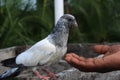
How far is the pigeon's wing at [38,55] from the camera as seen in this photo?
5047 mm

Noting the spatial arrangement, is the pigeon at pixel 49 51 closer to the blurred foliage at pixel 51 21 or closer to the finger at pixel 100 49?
the finger at pixel 100 49

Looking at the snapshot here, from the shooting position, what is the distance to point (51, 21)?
9164mm

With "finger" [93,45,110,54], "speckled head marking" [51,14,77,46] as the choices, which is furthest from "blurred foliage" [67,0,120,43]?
"finger" [93,45,110,54]

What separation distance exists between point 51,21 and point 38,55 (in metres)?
4.01

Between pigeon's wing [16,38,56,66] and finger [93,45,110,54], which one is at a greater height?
finger [93,45,110,54]

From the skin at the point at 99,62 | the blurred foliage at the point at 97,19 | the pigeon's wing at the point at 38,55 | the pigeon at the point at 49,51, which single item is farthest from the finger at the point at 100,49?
the blurred foliage at the point at 97,19

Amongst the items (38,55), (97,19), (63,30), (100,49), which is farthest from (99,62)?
(97,19)

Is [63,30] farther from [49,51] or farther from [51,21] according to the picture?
[51,21]

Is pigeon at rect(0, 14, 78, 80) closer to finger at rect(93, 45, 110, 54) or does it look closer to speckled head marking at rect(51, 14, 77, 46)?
speckled head marking at rect(51, 14, 77, 46)

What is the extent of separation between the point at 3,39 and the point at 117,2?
213 centimetres

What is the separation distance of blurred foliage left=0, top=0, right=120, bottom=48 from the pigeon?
11.4 feet

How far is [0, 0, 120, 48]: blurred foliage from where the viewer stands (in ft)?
28.7

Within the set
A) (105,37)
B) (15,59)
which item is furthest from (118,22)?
(15,59)

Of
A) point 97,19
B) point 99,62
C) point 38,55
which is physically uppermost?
point 99,62
